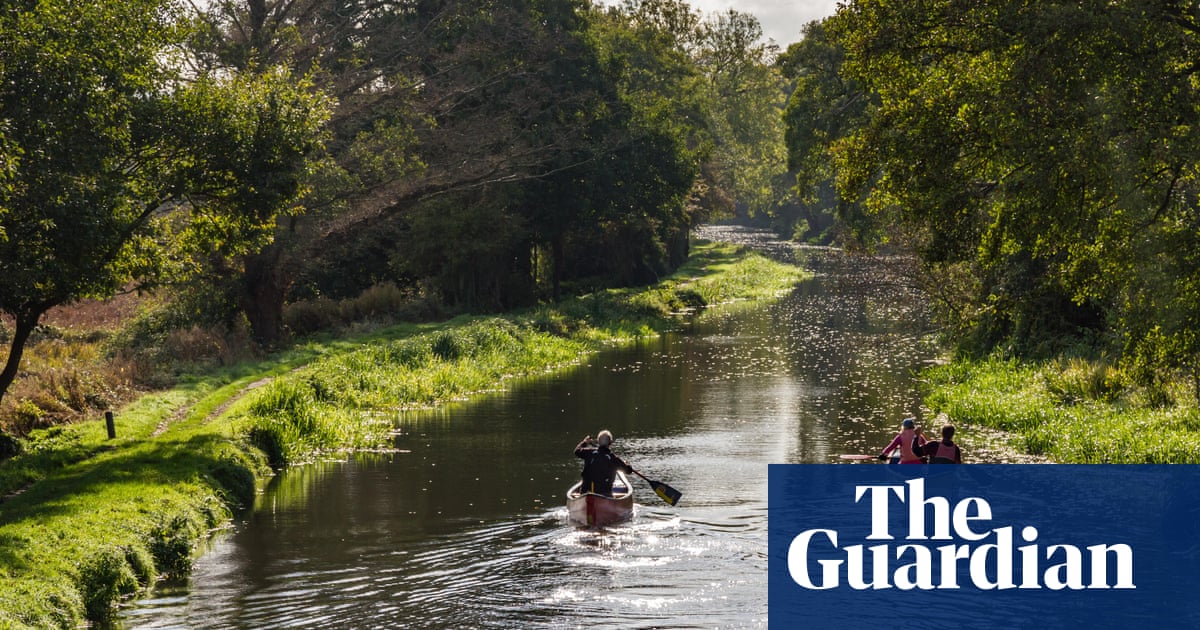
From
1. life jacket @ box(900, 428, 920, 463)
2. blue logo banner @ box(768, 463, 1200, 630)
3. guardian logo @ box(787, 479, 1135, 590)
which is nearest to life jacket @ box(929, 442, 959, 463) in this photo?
blue logo banner @ box(768, 463, 1200, 630)

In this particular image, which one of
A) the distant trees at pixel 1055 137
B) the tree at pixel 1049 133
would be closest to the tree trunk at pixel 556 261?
the distant trees at pixel 1055 137

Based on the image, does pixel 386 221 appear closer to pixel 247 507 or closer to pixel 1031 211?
pixel 247 507

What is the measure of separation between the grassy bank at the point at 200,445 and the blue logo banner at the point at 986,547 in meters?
9.84

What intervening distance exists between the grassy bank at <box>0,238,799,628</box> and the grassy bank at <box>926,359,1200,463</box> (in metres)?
15.8

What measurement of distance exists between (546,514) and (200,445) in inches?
324

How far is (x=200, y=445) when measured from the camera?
25.9m

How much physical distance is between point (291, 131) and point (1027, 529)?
58.1 feet

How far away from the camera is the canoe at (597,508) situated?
21.3 metres

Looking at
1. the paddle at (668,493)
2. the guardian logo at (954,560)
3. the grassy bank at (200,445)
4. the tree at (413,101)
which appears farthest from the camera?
the tree at (413,101)

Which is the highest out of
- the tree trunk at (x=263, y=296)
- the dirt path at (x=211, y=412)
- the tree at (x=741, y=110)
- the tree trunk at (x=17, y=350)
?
the tree at (x=741, y=110)

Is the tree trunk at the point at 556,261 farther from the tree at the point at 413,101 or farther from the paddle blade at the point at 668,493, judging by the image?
the paddle blade at the point at 668,493

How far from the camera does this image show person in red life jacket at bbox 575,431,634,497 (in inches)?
871

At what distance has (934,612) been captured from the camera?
1592 cm

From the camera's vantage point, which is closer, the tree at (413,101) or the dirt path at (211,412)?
the dirt path at (211,412)
